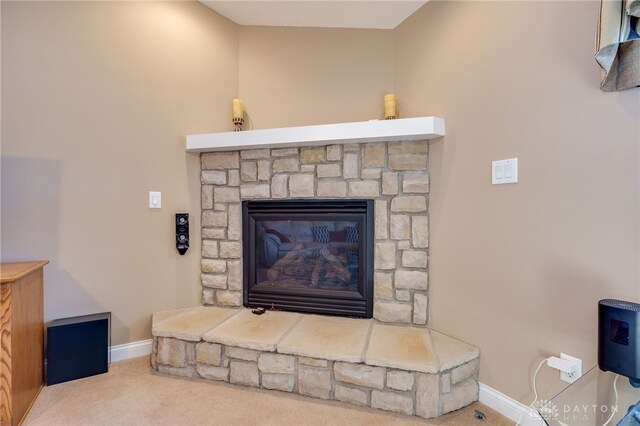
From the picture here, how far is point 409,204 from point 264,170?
3.40 ft

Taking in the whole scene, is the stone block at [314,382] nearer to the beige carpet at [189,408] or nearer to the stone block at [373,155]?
the beige carpet at [189,408]

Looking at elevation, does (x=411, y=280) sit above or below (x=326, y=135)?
below

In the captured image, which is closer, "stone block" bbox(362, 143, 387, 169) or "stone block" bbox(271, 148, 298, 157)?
"stone block" bbox(362, 143, 387, 169)

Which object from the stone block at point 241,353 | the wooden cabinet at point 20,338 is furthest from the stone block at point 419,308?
the wooden cabinet at point 20,338

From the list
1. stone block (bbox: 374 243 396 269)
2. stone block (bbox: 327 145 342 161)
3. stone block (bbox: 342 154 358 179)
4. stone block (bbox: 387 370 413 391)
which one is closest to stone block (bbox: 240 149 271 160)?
stone block (bbox: 327 145 342 161)

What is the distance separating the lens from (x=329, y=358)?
164 centimetres

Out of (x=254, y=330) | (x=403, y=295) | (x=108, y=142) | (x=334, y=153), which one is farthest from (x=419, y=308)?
(x=108, y=142)

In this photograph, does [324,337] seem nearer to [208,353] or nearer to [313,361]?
[313,361]

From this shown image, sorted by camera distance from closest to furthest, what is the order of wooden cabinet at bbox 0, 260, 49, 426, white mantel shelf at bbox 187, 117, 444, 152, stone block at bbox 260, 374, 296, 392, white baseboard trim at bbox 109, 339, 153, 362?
1. wooden cabinet at bbox 0, 260, 49, 426
2. stone block at bbox 260, 374, 296, 392
3. white mantel shelf at bbox 187, 117, 444, 152
4. white baseboard trim at bbox 109, 339, 153, 362

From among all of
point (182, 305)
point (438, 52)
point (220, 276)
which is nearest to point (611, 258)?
point (438, 52)

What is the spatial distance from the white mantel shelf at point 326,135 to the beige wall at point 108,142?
261 mm

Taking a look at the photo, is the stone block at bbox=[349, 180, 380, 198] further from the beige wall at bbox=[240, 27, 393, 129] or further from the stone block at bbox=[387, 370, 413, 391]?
the stone block at bbox=[387, 370, 413, 391]

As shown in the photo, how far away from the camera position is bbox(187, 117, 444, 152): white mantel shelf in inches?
71.9

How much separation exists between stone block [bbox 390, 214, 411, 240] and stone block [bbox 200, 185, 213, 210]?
4.38ft
